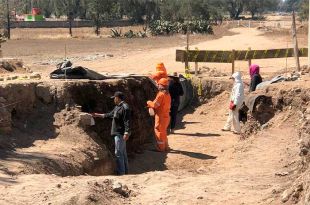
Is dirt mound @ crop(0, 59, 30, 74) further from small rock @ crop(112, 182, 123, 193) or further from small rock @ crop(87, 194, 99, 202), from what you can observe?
small rock @ crop(87, 194, 99, 202)

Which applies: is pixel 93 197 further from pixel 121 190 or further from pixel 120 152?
pixel 120 152

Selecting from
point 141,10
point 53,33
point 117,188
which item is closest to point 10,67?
point 117,188

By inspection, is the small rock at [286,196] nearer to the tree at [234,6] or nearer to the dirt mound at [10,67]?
the dirt mound at [10,67]

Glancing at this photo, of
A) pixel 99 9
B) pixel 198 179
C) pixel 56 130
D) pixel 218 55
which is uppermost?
pixel 99 9

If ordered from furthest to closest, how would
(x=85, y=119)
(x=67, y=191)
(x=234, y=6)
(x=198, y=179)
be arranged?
(x=234, y=6), (x=85, y=119), (x=198, y=179), (x=67, y=191)

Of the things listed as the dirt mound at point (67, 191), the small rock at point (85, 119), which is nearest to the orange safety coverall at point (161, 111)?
the small rock at point (85, 119)

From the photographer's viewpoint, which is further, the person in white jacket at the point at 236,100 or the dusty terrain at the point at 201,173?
the person in white jacket at the point at 236,100

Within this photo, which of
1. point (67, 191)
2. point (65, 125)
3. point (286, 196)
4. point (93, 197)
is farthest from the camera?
point (65, 125)

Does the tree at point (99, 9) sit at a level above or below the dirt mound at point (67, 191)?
above

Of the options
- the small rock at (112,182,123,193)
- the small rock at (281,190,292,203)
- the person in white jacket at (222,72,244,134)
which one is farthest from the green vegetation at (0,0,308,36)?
the small rock at (281,190,292,203)

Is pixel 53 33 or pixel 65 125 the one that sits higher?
pixel 65 125

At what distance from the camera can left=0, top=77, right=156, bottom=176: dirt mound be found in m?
10.4

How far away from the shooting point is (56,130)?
12258 millimetres

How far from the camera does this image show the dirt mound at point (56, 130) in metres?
10.4
